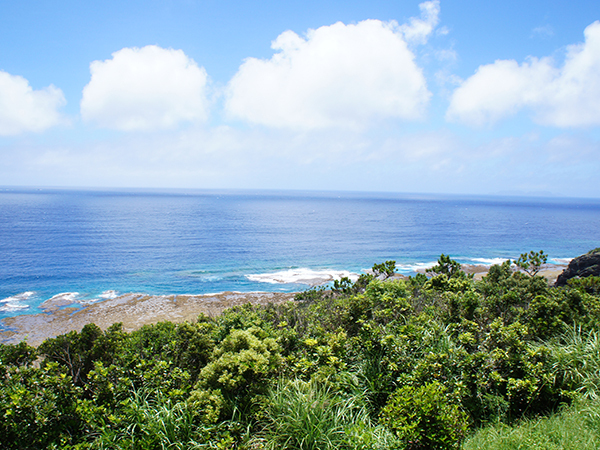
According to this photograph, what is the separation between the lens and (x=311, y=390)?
7.12 meters

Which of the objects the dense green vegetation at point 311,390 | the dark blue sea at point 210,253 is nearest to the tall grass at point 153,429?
the dense green vegetation at point 311,390

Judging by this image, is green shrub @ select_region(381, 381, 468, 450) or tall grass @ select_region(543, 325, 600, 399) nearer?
green shrub @ select_region(381, 381, 468, 450)

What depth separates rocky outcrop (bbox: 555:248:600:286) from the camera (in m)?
34.3

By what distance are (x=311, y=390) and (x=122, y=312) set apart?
2935 cm

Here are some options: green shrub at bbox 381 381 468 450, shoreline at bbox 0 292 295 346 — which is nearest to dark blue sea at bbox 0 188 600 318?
shoreline at bbox 0 292 295 346

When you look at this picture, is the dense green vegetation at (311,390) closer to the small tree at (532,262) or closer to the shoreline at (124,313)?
the shoreline at (124,313)

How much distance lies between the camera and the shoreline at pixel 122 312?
2673 cm

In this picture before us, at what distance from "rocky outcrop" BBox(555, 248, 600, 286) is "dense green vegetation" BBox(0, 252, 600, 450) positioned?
31.8 metres

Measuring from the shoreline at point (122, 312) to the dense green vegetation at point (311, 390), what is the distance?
62.9ft

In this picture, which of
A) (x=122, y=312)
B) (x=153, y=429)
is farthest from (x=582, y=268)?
(x=122, y=312)

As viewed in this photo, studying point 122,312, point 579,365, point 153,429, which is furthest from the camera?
point 122,312

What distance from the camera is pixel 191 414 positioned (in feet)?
22.1

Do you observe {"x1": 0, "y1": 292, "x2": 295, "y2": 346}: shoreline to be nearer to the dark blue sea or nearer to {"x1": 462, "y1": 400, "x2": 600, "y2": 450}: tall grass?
the dark blue sea

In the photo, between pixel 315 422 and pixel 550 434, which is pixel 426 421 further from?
pixel 550 434
